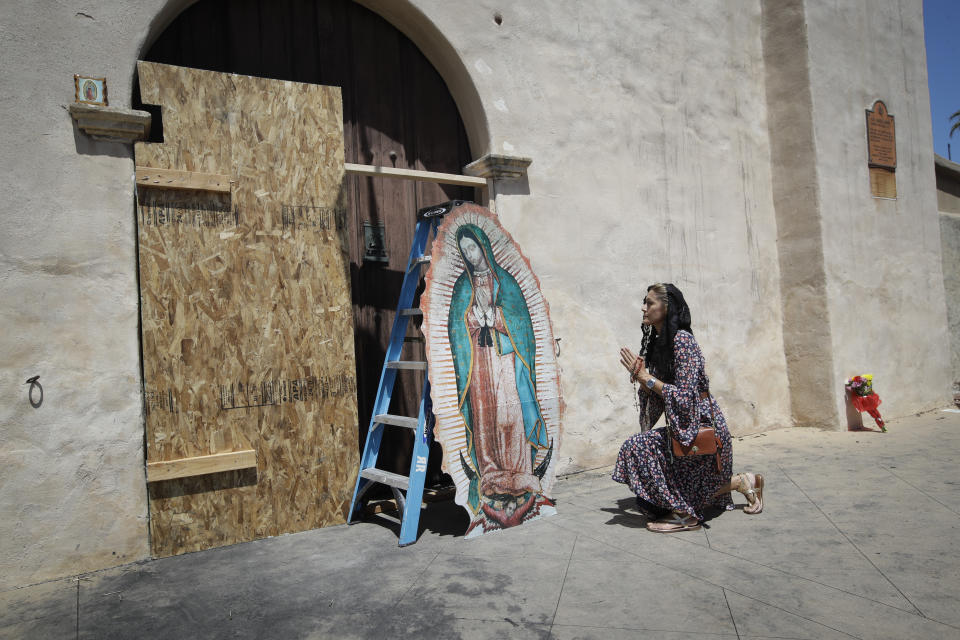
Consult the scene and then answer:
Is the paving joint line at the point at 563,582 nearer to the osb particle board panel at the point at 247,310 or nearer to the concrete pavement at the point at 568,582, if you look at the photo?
the concrete pavement at the point at 568,582

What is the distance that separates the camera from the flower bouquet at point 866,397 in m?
6.23

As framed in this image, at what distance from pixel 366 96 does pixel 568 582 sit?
337 centimetres

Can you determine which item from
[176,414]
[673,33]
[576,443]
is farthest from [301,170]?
[673,33]

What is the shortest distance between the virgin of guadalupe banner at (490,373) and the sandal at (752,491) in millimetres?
1050

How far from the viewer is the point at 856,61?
6.82m

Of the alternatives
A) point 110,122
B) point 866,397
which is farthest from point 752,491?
point 110,122

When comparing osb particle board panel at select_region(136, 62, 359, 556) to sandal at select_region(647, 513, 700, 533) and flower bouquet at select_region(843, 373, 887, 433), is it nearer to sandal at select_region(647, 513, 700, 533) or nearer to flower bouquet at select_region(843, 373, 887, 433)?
sandal at select_region(647, 513, 700, 533)

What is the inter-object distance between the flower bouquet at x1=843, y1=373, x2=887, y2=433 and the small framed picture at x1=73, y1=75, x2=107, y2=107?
6.31 meters

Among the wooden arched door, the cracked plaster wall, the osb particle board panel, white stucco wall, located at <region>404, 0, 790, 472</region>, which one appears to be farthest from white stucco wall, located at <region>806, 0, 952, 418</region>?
the osb particle board panel

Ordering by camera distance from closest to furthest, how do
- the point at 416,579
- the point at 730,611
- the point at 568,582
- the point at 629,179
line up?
the point at 730,611
the point at 568,582
the point at 416,579
the point at 629,179

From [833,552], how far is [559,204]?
2942mm

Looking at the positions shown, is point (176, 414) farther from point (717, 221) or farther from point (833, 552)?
point (717, 221)

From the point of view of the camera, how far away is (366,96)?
15.3 feet

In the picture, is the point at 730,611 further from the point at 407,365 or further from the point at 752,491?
the point at 407,365
